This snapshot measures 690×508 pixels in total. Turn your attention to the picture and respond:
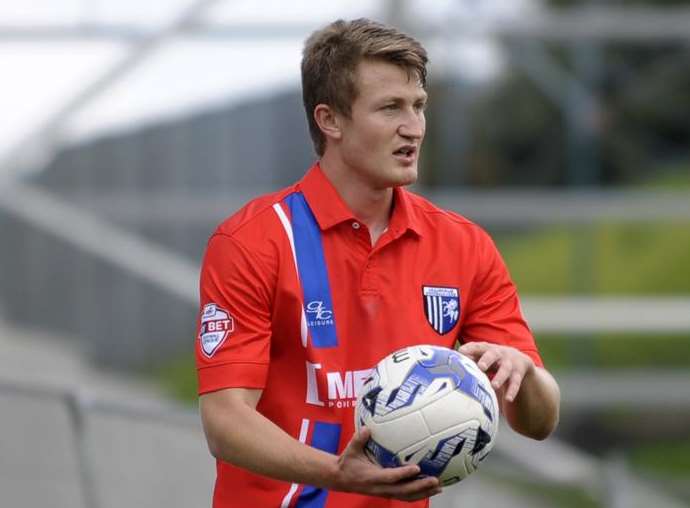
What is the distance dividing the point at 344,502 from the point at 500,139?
33.5 ft

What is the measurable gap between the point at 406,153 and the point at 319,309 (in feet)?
1.33

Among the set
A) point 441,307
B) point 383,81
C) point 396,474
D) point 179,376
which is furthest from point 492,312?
point 179,376

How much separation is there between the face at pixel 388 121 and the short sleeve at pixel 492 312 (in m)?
0.31

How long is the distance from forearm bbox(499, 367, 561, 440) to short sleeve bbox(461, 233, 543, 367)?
0.14 metres

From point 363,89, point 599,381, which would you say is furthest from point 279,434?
point 599,381

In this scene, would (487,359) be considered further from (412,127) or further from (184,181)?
(184,181)

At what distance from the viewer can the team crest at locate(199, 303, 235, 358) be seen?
3.41 meters

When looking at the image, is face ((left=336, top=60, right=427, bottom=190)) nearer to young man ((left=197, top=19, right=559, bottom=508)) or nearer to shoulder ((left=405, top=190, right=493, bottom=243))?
young man ((left=197, top=19, right=559, bottom=508))

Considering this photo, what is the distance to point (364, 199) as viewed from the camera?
3.65m

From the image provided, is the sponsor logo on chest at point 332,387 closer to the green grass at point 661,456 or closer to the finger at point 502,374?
the finger at point 502,374

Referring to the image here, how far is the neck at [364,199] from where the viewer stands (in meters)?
3.65

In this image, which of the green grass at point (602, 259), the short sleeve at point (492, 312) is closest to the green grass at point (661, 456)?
the green grass at point (602, 259)

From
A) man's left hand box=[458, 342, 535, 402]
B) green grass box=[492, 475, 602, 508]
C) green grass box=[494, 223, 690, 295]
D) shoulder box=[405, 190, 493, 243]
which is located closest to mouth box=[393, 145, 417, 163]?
shoulder box=[405, 190, 493, 243]

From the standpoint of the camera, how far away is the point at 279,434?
128 inches
